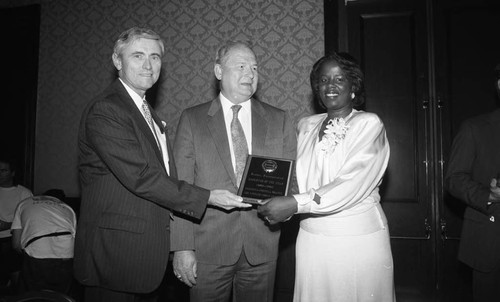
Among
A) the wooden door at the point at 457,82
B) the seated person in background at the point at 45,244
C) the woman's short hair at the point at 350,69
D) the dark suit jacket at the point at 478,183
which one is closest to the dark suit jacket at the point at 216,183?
the woman's short hair at the point at 350,69

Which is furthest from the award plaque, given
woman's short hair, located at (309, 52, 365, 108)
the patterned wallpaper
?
the patterned wallpaper

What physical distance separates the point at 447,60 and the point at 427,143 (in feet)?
2.66

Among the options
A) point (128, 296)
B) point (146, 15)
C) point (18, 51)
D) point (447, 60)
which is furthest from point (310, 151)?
point (18, 51)

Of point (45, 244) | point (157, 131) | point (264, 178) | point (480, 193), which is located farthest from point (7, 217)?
point (480, 193)

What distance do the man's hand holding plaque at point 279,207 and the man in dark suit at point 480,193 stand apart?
3.73 feet

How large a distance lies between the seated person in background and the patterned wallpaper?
1.55 m

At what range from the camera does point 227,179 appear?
2166mm

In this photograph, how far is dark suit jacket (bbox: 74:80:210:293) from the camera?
1.81 meters

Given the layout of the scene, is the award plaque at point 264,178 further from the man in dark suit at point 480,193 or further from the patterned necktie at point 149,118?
the man in dark suit at point 480,193

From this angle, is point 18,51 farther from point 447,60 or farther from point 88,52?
point 447,60

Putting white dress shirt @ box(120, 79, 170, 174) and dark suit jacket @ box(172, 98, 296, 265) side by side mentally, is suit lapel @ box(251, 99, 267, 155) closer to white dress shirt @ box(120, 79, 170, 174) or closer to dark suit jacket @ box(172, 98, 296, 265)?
dark suit jacket @ box(172, 98, 296, 265)

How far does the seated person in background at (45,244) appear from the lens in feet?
11.0

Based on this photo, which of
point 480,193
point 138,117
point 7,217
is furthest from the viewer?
point 7,217

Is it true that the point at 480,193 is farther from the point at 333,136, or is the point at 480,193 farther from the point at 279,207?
the point at 279,207
